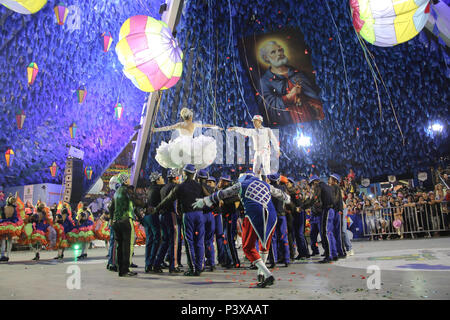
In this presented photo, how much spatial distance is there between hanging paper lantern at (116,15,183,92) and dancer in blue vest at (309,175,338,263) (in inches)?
181

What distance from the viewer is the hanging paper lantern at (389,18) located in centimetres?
725


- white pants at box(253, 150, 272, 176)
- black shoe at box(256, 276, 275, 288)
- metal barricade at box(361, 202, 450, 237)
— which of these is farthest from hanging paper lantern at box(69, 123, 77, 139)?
black shoe at box(256, 276, 275, 288)

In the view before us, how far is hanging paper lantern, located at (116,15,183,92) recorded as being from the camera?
29.9ft

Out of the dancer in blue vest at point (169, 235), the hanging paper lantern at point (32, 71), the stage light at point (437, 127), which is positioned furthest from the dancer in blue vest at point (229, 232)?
the stage light at point (437, 127)

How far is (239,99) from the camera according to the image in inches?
835

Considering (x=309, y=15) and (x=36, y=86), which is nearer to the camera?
(x=36, y=86)

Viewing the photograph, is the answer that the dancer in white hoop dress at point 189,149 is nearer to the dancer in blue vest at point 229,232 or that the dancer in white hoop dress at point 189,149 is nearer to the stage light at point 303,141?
the dancer in blue vest at point 229,232

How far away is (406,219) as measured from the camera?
48.5ft

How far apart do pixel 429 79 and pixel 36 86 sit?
1569cm
